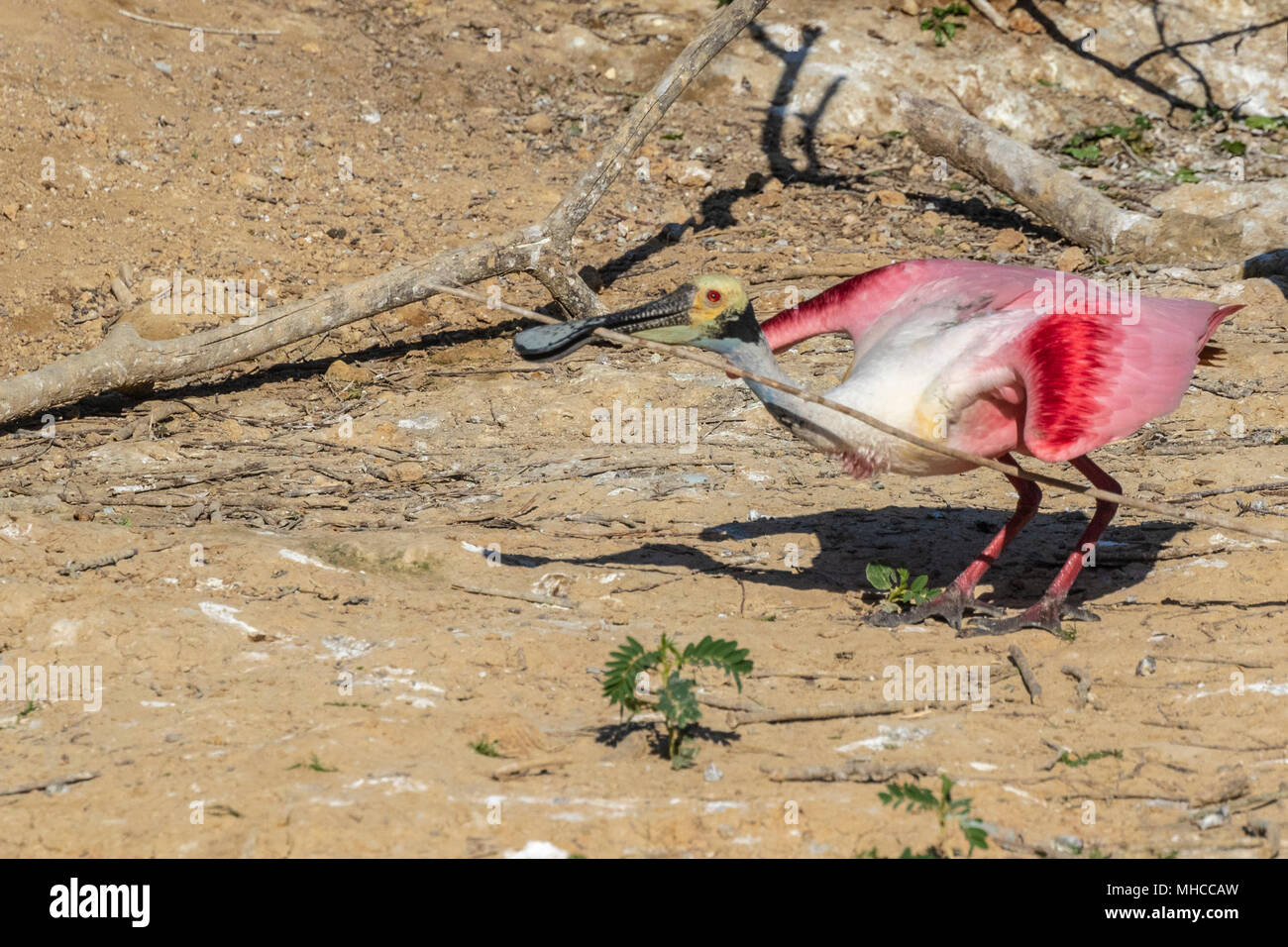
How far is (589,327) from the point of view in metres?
4.83

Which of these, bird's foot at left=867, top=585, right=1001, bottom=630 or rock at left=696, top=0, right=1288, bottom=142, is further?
rock at left=696, top=0, right=1288, bottom=142

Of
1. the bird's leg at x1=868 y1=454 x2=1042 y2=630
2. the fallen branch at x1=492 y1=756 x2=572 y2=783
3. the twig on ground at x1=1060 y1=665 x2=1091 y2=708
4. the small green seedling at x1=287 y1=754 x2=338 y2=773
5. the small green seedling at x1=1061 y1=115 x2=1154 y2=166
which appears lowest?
the fallen branch at x1=492 y1=756 x2=572 y2=783

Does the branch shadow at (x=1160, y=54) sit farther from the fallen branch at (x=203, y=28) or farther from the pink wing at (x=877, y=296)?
the pink wing at (x=877, y=296)

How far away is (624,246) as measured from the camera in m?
10.6

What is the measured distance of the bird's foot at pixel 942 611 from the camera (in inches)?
212

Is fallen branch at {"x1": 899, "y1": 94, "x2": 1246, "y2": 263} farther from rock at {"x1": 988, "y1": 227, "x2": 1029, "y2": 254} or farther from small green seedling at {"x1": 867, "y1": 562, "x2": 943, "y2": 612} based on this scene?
small green seedling at {"x1": 867, "y1": 562, "x2": 943, "y2": 612}

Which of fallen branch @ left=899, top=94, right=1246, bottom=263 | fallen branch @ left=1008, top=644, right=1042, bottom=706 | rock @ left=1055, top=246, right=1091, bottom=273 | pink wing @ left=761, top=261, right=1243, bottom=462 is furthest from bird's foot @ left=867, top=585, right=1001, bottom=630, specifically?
fallen branch @ left=899, top=94, right=1246, bottom=263

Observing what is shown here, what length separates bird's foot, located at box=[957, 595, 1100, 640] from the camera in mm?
5223

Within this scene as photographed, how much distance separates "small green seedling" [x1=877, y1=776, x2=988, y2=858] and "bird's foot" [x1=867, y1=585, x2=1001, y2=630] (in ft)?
5.94

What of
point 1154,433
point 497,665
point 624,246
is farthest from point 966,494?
point 624,246

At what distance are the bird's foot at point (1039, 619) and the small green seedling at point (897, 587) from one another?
0.23 meters

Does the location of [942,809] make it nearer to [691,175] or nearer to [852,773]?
[852,773]

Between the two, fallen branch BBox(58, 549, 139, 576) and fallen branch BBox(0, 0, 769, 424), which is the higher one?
fallen branch BBox(0, 0, 769, 424)

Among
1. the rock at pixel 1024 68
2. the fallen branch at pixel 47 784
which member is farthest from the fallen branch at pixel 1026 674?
the rock at pixel 1024 68
